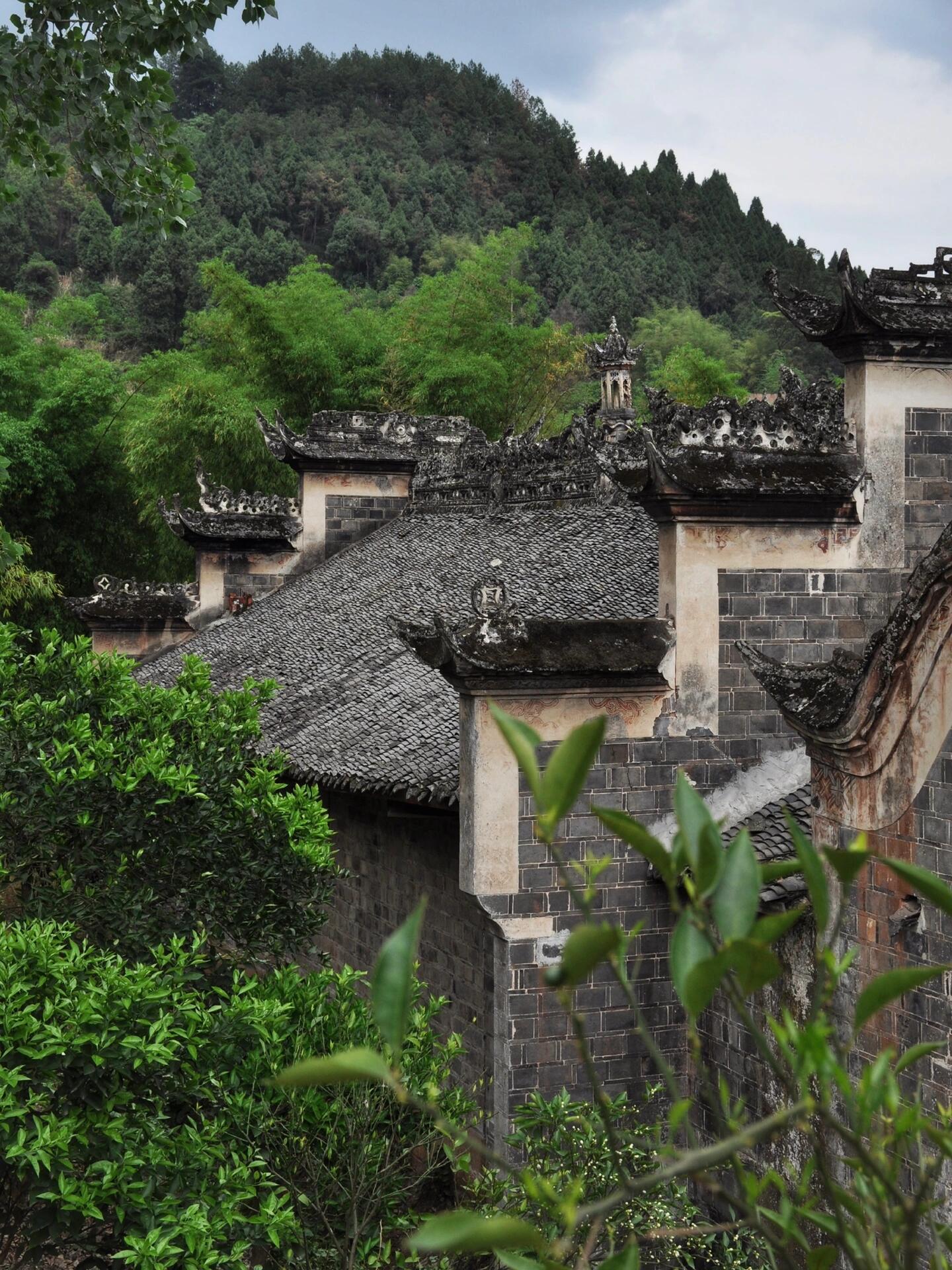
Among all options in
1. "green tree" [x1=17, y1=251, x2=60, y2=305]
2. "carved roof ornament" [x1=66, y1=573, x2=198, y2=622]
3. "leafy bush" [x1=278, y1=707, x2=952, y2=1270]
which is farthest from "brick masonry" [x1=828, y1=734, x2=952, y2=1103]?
"green tree" [x1=17, y1=251, x2=60, y2=305]

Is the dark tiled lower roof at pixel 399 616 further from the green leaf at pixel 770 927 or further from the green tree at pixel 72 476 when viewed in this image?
the green tree at pixel 72 476

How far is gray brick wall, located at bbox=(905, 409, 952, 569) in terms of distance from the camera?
9.49m

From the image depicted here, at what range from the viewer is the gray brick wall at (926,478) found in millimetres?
9492

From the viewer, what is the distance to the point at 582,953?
1553 mm

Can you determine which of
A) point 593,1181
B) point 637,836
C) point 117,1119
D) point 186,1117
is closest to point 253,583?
point 593,1181

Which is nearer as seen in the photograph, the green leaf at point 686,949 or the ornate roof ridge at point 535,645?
the green leaf at point 686,949

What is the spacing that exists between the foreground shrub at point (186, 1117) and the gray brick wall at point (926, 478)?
487 centimetres

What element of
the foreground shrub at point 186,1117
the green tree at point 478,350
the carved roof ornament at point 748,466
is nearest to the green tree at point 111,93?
the carved roof ornament at point 748,466

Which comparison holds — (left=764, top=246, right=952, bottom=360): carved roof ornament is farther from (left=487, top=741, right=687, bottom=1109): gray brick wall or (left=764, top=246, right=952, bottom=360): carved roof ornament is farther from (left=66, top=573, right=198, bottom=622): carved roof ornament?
(left=66, top=573, right=198, bottom=622): carved roof ornament

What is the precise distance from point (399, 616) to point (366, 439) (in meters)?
5.28

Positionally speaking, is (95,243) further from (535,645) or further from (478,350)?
(535,645)

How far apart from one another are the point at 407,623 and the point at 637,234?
56299 millimetres

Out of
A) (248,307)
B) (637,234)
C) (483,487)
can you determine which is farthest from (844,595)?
(637,234)

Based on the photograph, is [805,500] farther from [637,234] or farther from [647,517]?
[637,234]
